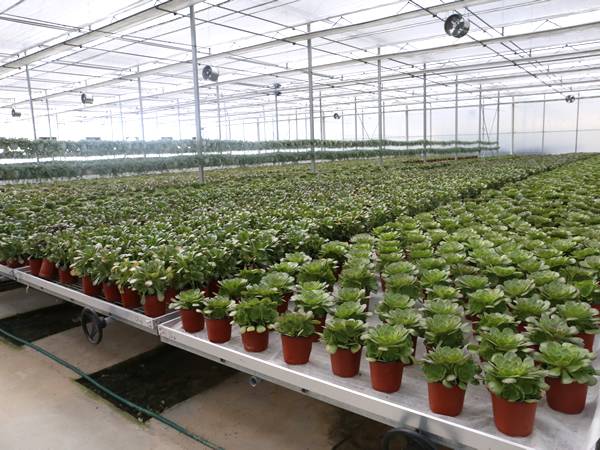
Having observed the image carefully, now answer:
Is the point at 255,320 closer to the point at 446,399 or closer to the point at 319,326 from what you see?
the point at 319,326

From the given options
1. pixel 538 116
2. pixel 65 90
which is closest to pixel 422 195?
pixel 65 90

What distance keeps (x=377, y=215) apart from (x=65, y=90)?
23752 millimetres

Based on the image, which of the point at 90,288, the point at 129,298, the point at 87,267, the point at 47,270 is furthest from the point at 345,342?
the point at 47,270

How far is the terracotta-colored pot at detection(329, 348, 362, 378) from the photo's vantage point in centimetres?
246

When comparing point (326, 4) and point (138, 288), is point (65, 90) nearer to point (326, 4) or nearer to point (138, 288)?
point (326, 4)

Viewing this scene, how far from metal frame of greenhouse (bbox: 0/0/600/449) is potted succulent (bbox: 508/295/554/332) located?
59 cm

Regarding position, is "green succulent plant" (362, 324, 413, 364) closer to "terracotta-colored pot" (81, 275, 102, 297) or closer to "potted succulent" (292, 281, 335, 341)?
"potted succulent" (292, 281, 335, 341)

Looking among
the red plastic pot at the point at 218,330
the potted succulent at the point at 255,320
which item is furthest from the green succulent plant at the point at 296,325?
the red plastic pot at the point at 218,330

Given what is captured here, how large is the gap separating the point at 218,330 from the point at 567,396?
194 centimetres

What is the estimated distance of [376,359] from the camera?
227 centimetres

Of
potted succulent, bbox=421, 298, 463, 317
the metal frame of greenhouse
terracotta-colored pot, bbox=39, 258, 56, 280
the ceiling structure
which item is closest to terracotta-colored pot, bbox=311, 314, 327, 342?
the metal frame of greenhouse

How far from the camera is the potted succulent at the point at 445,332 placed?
229 centimetres

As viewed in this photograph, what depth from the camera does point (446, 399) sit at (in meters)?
2.11

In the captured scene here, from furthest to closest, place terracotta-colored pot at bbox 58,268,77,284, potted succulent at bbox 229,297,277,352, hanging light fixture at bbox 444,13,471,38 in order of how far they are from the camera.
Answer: hanging light fixture at bbox 444,13,471,38 < terracotta-colored pot at bbox 58,268,77,284 < potted succulent at bbox 229,297,277,352
